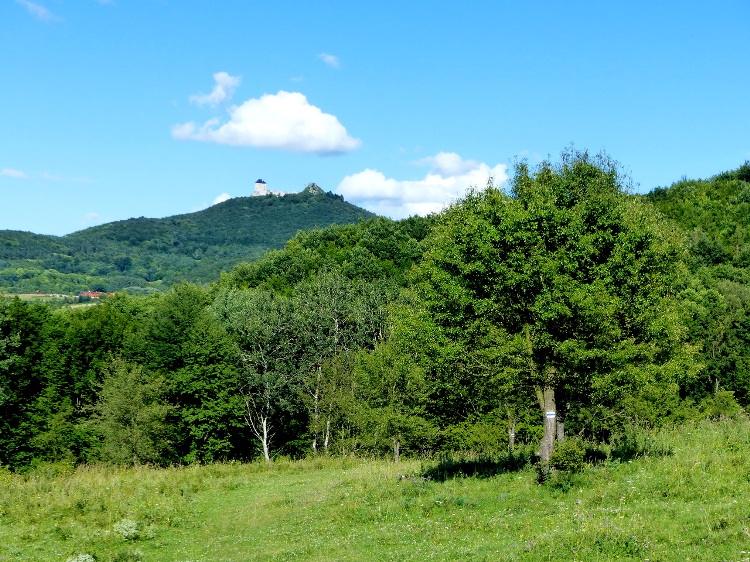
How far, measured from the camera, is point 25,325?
196ft

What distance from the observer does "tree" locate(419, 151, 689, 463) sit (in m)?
24.2

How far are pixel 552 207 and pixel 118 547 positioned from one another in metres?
21.5

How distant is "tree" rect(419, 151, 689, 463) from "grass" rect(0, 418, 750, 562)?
376 centimetres

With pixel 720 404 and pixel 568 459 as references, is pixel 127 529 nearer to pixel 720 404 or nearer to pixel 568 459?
pixel 568 459

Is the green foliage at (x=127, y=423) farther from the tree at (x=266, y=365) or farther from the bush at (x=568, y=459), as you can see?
the bush at (x=568, y=459)

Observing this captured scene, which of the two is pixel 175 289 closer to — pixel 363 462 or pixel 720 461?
pixel 363 462

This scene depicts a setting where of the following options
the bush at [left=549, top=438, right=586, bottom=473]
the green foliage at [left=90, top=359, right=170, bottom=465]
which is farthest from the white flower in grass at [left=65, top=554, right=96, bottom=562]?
the green foliage at [left=90, top=359, right=170, bottom=465]

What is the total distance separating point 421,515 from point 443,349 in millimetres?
6482

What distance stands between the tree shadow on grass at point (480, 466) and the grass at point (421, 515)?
43 cm

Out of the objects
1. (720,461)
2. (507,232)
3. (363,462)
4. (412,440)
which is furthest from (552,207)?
(412,440)

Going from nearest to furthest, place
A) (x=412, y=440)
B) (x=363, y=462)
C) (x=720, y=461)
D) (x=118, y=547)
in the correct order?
1. (x=720, y=461)
2. (x=118, y=547)
3. (x=363, y=462)
4. (x=412, y=440)

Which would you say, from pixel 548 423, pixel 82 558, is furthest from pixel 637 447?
pixel 82 558

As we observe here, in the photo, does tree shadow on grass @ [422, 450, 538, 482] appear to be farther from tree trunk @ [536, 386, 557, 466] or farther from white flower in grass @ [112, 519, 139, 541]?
white flower in grass @ [112, 519, 139, 541]

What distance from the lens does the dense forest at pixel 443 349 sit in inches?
989
